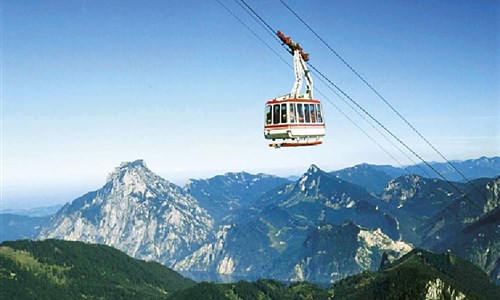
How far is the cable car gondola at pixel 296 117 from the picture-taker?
68.5 m

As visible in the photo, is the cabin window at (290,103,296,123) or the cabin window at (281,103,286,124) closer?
the cabin window at (290,103,296,123)

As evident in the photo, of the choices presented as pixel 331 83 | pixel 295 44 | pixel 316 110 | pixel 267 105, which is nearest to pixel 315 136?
pixel 316 110

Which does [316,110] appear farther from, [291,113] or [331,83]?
[331,83]

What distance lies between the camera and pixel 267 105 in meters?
73.1

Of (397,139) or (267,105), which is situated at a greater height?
(267,105)

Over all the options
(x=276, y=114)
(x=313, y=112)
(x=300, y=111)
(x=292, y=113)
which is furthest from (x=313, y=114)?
(x=276, y=114)

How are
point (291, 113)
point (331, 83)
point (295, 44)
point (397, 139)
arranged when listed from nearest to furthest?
point (331, 83), point (397, 139), point (295, 44), point (291, 113)

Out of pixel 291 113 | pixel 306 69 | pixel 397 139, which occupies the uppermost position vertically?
pixel 306 69

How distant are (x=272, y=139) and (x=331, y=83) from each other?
21.7 meters

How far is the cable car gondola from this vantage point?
6850 centimetres

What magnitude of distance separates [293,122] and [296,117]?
97 cm

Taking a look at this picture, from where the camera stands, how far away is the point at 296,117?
6894cm

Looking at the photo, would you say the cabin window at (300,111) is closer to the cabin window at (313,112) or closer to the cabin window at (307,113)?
the cabin window at (307,113)

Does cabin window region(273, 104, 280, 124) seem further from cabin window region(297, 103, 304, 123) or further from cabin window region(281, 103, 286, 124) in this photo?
cabin window region(297, 103, 304, 123)
